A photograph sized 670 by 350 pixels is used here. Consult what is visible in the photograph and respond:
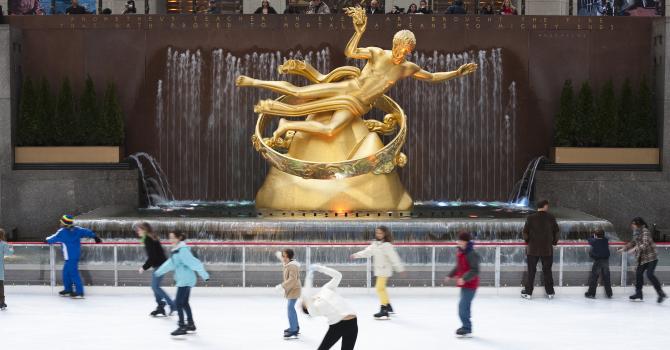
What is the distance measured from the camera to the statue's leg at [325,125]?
2014 cm

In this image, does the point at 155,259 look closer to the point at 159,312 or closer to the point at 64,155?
the point at 159,312

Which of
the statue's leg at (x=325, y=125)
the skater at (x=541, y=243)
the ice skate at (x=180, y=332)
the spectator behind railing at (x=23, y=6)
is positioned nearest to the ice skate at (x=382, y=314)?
the ice skate at (x=180, y=332)

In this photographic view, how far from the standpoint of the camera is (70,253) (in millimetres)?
14828

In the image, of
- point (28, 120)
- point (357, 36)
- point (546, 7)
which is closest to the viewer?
point (357, 36)

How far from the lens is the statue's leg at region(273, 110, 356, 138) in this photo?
20.1m

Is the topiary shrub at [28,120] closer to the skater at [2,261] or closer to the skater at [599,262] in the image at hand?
the skater at [2,261]

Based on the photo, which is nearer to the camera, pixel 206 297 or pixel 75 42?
pixel 206 297

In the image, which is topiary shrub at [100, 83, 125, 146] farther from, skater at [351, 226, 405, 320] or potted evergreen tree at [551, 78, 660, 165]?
skater at [351, 226, 405, 320]

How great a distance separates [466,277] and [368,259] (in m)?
3.19

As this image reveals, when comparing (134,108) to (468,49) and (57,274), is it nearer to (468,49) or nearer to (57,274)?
(468,49)

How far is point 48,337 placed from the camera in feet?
39.8

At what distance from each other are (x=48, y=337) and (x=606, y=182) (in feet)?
45.9

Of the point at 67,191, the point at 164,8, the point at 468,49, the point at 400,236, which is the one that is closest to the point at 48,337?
the point at 400,236

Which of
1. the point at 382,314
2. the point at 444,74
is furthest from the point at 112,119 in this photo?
the point at 382,314
